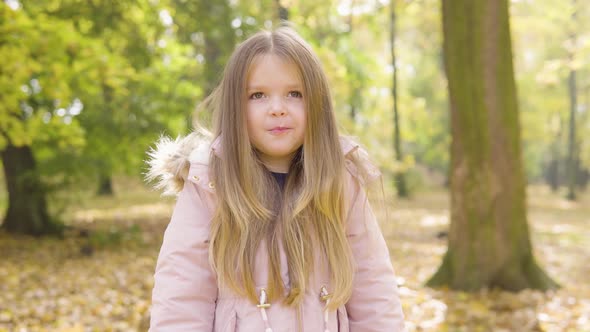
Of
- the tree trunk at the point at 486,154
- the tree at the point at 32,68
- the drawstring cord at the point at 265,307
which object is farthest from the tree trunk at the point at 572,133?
the drawstring cord at the point at 265,307

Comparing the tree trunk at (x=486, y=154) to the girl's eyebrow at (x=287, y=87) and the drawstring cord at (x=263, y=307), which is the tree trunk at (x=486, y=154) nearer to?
the girl's eyebrow at (x=287, y=87)

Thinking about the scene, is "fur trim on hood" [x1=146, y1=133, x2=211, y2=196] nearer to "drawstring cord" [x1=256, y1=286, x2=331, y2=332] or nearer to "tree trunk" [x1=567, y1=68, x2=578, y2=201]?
"drawstring cord" [x1=256, y1=286, x2=331, y2=332]

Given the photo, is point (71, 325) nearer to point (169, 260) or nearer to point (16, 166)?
point (169, 260)

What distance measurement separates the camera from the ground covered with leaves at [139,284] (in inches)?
185

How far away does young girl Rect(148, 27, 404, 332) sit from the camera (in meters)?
2.01

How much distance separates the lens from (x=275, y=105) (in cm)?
208

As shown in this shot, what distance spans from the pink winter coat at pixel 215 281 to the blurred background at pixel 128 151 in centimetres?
Answer: 45

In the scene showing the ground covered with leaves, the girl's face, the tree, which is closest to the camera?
the girl's face

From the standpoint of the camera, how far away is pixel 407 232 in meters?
11.8

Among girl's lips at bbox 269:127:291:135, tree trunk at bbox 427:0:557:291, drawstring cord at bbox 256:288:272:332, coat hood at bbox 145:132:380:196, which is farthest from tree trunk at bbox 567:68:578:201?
drawstring cord at bbox 256:288:272:332

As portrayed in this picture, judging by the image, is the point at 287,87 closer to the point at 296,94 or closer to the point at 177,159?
the point at 296,94

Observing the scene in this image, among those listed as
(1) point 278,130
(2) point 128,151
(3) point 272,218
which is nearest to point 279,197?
(3) point 272,218

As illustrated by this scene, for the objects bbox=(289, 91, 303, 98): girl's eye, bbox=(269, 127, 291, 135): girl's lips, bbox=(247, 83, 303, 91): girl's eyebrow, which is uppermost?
bbox=(247, 83, 303, 91): girl's eyebrow

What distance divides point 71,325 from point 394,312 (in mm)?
3343
